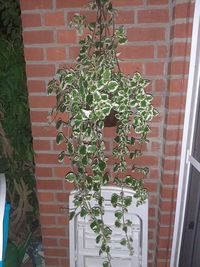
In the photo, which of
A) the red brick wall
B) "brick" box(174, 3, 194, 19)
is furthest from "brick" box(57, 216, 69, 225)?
"brick" box(174, 3, 194, 19)

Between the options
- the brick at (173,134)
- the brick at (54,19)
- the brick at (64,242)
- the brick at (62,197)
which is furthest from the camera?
the brick at (64,242)

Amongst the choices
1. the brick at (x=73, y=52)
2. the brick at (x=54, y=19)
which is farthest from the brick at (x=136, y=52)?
the brick at (x=54, y=19)

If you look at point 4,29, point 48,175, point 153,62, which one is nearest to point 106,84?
point 153,62

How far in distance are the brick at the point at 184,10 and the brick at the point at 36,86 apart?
2.35ft

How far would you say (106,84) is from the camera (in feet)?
3.69

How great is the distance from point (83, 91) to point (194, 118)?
0.60 meters

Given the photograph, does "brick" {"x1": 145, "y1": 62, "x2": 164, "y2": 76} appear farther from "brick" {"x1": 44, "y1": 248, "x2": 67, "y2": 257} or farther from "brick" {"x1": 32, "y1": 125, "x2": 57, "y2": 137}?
"brick" {"x1": 44, "y1": 248, "x2": 67, "y2": 257}

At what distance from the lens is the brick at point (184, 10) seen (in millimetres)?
1293

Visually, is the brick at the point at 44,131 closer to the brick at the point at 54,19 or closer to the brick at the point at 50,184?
the brick at the point at 50,184

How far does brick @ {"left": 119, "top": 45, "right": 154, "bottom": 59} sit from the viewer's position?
1.42 metres

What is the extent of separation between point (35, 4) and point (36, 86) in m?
0.39

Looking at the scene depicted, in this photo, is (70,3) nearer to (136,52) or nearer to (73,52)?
(73,52)

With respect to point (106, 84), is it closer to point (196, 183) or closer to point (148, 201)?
point (196, 183)

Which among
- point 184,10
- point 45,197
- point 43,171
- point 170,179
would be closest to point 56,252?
point 45,197
